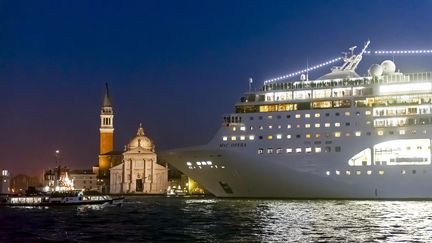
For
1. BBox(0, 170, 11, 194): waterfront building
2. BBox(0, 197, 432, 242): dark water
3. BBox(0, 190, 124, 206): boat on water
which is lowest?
BBox(0, 197, 432, 242): dark water

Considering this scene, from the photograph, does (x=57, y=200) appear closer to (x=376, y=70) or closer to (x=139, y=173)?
(x=376, y=70)

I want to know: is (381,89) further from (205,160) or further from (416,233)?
(416,233)

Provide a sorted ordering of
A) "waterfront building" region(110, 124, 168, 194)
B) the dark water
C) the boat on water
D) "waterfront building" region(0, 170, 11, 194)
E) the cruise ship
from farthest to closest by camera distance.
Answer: "waterfront building" region(0, 170, 11, 194) → "waterfront building" region(110, 124, 168, 194) → the boat on water → the cruise ship → the dark water

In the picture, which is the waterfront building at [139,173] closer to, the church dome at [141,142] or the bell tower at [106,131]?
the church dome at [141,142]

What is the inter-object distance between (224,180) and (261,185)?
138 inches

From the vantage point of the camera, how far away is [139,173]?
12181 cm

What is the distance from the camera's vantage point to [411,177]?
54.7m

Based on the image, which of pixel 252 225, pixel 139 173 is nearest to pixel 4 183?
pixel 139 173

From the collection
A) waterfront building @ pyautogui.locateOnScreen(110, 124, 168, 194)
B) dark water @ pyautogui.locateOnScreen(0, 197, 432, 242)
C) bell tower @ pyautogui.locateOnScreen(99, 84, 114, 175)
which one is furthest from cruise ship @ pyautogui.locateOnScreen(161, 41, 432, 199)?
bell tower @ pyautogui.locateOnScreen(99, 84, 114, 175)

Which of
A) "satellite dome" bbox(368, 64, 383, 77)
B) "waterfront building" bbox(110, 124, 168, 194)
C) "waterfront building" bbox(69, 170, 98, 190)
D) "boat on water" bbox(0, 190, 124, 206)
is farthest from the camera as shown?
"waterfront building" bbox(69, 170, 98, 190)

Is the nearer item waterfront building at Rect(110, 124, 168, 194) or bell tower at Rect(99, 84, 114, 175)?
waterfront building at Rect(110, 124, 168, 194)

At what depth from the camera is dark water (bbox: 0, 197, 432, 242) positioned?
32.5 metres

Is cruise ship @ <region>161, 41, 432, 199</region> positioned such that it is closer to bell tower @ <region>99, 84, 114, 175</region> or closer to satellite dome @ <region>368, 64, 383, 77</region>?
satellite dome @ <region>368, 64, 383, 77</region>

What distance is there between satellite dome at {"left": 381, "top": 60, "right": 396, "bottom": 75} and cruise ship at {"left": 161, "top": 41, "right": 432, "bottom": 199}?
85 millimetres
